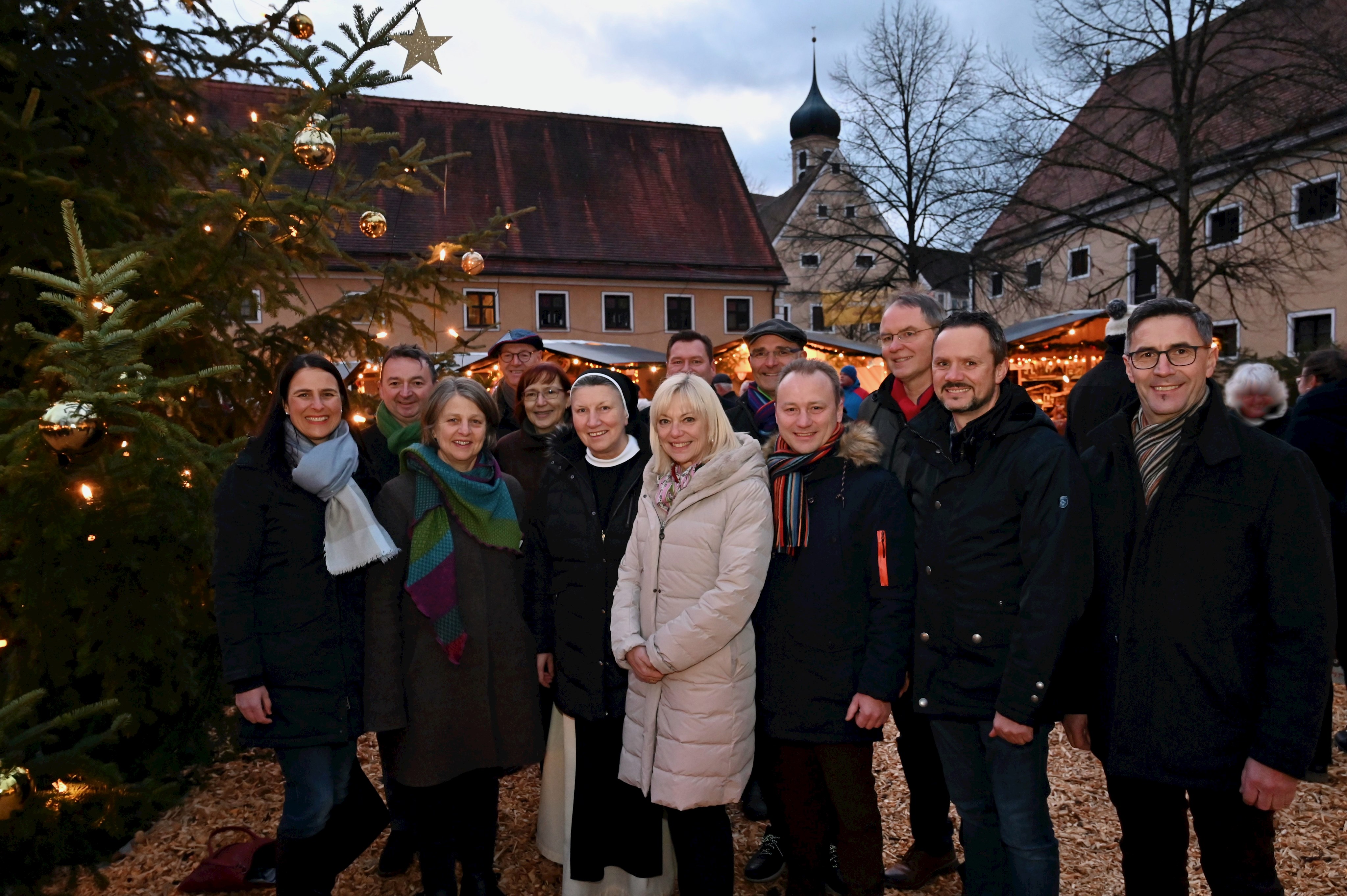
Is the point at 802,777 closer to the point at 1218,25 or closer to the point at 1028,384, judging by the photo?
the point at 1028,384

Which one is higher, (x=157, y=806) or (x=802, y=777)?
(x=802, y=777)

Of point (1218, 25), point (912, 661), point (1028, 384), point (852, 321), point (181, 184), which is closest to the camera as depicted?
point (912, 661)

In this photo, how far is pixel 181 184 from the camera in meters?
5.24

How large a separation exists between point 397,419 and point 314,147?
1371mm

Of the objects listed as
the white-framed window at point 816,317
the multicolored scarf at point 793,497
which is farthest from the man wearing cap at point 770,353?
the white-framed window at point 816,317

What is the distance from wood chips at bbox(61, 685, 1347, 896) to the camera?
372cm

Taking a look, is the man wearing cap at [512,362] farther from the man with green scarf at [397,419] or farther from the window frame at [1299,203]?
the window frame at [1299,203]

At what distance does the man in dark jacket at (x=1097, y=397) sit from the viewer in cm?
420

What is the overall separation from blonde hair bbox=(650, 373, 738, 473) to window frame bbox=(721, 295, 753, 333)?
25923mm

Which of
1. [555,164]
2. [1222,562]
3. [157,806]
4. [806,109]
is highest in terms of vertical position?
[806,109]

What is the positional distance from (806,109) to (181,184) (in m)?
59.4

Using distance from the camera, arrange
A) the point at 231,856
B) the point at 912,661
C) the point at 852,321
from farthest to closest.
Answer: the point at 852,321, the point at 231,856, the point at 912,661

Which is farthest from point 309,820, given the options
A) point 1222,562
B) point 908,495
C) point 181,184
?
point 181,184

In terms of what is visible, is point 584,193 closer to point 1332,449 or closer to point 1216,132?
point 1216,132
